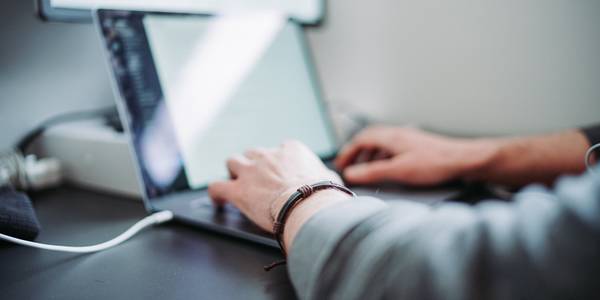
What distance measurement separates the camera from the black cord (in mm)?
782

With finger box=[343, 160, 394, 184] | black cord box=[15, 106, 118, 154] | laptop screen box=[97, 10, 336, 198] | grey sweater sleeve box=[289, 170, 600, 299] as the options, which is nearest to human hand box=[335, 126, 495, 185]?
finger box=[343, 160, 394, 184]

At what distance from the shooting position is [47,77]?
80 centimetres

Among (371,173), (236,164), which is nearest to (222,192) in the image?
(236,164)

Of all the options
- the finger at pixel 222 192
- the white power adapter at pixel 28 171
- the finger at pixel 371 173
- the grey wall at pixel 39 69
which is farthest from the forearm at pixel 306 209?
the grey wall at pixel 39 69

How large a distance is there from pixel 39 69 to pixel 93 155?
24 centimetres

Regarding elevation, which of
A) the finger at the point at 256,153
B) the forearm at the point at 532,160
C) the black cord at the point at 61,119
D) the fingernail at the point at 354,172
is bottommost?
the forearm at the point at 532,160

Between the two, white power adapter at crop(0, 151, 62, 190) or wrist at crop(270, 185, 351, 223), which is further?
white power adapter at crop(0, 151, 62, 190)

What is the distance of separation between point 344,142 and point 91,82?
1.84 feet

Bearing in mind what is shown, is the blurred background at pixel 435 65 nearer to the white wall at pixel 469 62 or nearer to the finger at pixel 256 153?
the white wall at pixel 469 62

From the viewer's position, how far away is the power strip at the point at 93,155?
64cm

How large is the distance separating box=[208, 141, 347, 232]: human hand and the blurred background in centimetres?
48

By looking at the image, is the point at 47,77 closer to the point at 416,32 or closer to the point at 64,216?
the point at 64,216

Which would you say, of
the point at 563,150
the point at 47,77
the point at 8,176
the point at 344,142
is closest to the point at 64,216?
the point at 8,176

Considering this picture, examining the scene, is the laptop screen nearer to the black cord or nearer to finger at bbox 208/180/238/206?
finger at bbox 208/180/238/206
